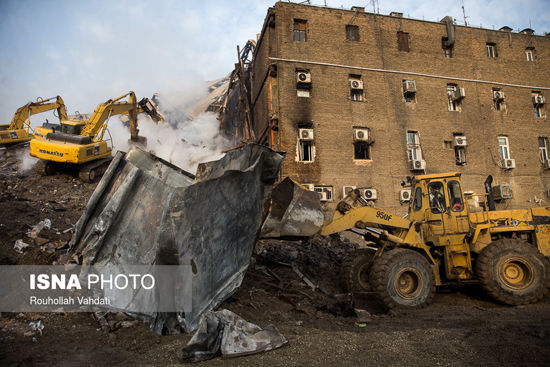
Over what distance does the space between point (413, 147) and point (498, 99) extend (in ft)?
21.5

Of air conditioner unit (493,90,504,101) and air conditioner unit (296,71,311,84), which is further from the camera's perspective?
air conditioner unit (493,90,504,101)

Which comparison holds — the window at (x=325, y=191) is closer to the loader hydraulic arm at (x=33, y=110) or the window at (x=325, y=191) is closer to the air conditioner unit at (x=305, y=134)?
the air conditioner unit at (x=305, y=134)

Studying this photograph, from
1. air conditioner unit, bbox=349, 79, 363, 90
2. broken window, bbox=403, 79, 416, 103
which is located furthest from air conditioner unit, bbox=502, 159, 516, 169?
air conditioner unit, bbox=349, 79, 363, 90

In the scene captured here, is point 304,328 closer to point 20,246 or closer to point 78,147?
point 20,246

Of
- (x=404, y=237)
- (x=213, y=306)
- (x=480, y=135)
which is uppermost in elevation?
(x=480, y=135)

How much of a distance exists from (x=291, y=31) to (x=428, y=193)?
12796 mm

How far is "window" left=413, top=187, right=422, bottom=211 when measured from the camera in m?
7.75

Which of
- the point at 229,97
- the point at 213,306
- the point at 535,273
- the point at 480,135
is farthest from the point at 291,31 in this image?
the point at 213,306

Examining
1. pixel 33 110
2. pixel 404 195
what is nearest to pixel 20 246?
pixel 33 110

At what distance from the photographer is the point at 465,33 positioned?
19.8 metres

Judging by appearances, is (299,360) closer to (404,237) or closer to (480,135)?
(404,237)

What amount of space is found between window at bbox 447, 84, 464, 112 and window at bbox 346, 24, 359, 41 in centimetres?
599

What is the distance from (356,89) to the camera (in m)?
17.8

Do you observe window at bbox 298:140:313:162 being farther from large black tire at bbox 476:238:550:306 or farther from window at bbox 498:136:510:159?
window at bbox 498:136:510:159
